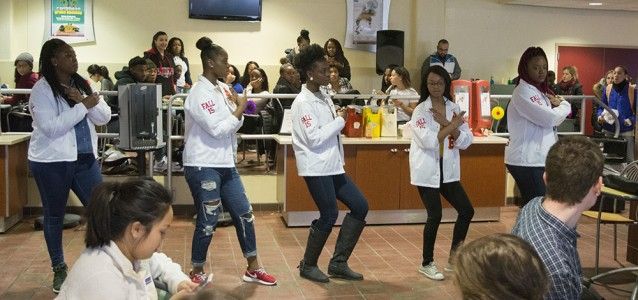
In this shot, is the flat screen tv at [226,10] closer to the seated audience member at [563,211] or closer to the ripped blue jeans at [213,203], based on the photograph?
the ripped blue jeans at [213,203]

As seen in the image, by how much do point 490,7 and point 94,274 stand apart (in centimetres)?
1170

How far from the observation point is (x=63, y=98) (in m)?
4.35

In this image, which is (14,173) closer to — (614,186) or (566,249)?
(614,186)

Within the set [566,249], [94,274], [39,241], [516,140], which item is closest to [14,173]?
[39,241]

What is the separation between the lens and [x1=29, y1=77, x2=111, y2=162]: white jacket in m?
4.27

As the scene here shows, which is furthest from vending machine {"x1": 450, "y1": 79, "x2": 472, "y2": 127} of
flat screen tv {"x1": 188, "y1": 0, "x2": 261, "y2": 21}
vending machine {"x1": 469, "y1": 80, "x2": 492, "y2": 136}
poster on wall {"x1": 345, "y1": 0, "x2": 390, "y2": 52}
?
flat screen tv {"x1": 188, "y1": 0, "x2": 261, "y2": 21}

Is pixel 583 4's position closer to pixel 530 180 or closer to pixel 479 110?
pixel 479 110

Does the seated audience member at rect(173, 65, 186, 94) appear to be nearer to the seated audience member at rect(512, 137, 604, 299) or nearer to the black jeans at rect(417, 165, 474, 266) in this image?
the black jeans at rect(417, 165, 474, 266)

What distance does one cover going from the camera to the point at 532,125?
4.80 metres

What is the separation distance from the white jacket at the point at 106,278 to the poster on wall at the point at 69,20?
9.97 metres

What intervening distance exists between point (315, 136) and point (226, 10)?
303 inches

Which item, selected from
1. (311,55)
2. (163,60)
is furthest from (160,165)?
(311,55)

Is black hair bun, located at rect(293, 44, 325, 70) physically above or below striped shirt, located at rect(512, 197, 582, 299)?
above

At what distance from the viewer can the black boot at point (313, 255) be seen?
4777 mm
